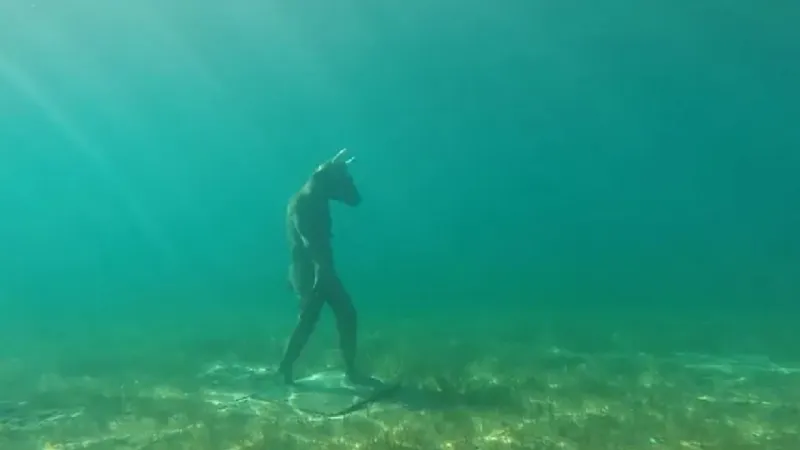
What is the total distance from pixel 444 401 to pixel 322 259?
323 cm

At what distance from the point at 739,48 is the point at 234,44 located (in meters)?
45.8

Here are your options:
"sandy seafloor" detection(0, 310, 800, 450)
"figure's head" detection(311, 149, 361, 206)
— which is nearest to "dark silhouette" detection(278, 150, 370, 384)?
"figure's head" detection(311, 149, 361, 206)

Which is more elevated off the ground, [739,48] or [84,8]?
[84,8]

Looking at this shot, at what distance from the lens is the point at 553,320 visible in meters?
25.2


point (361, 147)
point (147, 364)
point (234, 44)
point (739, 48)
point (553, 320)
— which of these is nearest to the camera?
point (147, 364)

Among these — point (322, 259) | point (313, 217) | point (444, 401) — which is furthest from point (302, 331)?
point (444, 401)

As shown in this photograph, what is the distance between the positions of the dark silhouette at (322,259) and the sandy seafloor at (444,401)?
116cm

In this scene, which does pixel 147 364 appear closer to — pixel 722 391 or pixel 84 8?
pixel 722 391

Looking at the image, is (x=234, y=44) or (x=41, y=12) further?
(x=234, y=44)

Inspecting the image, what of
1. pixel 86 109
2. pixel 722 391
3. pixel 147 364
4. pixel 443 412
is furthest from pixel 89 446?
pixel 86 109

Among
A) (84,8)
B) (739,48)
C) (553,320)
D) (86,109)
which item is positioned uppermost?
(86,109)

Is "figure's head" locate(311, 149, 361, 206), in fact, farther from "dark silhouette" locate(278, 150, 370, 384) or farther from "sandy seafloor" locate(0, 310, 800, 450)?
"sandy seafloor" locate(0, 310, 800, 450)

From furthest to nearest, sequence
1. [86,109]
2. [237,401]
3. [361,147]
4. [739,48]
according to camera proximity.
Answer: [361,147] < [86,109] < [739,48] < [237,401]

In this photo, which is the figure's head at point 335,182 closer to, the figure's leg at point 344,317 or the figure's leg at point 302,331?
the figure's leg at point 344,317
